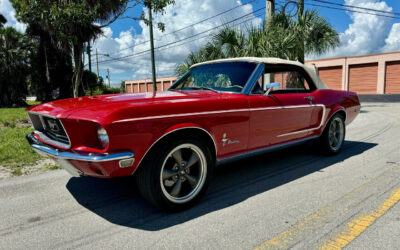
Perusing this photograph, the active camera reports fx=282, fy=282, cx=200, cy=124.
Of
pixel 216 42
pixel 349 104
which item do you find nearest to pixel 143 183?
pixel 349 104

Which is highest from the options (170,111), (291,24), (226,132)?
(291,24)

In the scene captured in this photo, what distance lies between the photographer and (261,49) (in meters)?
9.80

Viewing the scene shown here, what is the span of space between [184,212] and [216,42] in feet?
29.8

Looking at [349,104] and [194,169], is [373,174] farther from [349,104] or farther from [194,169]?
[194,169]

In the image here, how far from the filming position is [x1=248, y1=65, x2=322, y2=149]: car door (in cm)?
337

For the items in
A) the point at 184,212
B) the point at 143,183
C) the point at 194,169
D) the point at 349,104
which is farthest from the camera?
the point at 349,104

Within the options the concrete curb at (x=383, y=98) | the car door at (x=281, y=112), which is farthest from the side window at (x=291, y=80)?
the concrete curb at (x=383, y=98)

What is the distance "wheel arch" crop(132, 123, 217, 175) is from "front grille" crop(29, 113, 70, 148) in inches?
29.8

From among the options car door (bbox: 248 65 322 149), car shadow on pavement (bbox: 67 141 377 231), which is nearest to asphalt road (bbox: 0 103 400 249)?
car shadow on pavement (bbox: 67 141 377 231)

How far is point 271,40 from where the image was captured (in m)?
9.85

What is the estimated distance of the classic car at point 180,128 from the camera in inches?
93.7

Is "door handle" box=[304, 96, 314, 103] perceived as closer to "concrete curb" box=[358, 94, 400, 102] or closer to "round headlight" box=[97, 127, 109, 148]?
"round headlight" box=[97, 127, 109, 148]

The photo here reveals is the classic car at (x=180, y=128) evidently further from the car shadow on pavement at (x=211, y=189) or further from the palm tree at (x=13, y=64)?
the palm tree at (x=13, y=64)

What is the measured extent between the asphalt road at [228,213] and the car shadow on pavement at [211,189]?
0.01m
